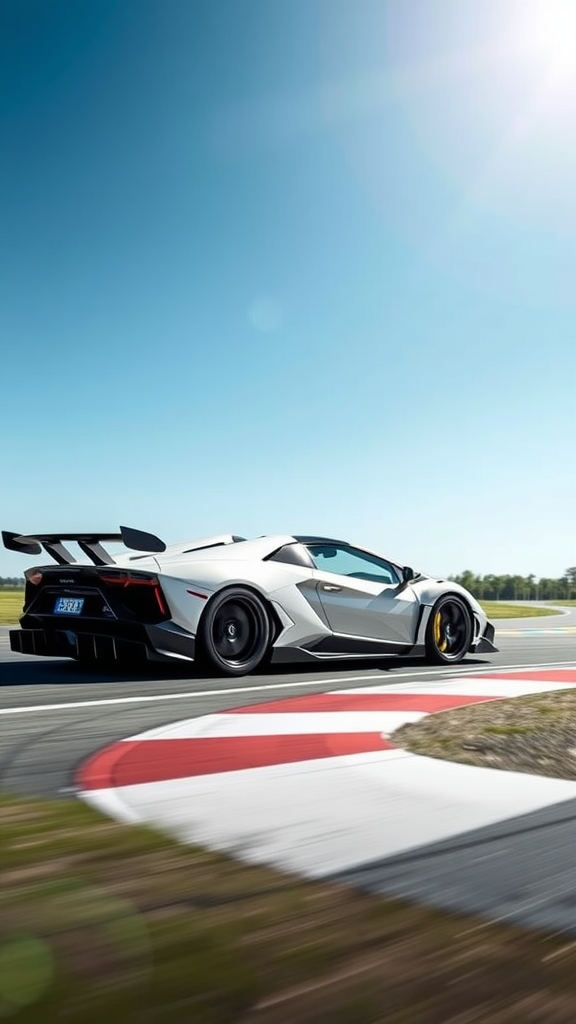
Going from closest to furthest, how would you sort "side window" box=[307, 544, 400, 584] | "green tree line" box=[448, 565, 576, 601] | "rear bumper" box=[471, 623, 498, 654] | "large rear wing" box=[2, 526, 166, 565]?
1. "large rear wing" box=[2, 526, 166, 565]
2. "side window" box=[307, 544, 400, 584]
3. "rear bumper" box=[471, 623, 498, 654]
4. "green tree line" box=[448, 565, 576, 601]

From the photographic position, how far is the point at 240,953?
1.52 metres

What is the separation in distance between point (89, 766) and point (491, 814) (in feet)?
4.84

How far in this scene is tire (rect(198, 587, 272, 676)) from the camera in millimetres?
6785

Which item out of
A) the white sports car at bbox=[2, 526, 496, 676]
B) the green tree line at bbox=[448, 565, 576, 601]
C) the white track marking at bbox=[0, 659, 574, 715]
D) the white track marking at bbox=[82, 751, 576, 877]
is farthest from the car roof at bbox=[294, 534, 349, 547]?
the green tree line at bbox=[448, 565, 576, 601]

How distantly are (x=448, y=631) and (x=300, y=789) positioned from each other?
611 centimetres

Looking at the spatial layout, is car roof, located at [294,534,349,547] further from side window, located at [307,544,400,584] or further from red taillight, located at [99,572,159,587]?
red taillight, located at [99,572,159,587]

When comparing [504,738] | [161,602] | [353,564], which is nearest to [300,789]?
[504,738]

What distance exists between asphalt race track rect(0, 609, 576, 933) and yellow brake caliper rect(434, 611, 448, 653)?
290 mm

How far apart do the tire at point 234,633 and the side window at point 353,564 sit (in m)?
0.82

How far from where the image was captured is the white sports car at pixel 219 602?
259 inches

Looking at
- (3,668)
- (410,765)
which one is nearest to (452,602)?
(3,668)

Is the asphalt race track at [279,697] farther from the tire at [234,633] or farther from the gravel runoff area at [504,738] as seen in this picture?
the gravel runoff area at [504,738]

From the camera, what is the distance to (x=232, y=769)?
10.7ft

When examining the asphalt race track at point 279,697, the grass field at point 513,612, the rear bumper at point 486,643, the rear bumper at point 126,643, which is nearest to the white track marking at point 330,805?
the asphalt race track at point 279,697
